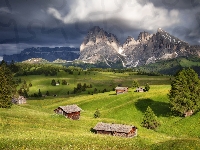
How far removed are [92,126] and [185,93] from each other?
3377 centimetres

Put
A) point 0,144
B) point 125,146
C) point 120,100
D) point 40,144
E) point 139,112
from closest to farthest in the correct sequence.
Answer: point 0,144
point 40,144
point 125,146
point 139,112
point 120,100

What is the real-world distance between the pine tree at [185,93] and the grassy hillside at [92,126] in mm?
4526

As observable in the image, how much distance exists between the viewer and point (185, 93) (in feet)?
264

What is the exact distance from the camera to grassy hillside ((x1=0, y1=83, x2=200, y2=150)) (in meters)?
40.2

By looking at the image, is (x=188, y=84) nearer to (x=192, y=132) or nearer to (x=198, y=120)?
(x=198, y=120)

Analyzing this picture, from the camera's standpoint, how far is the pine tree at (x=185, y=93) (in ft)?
260

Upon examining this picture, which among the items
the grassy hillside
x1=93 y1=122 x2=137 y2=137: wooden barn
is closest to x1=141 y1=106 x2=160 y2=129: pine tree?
the grassy hillside

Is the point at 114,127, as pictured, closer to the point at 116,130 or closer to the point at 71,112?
the point at 116,130

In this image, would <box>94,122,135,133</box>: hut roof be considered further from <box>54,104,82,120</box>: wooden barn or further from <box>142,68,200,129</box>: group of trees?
<box>142,68,200,129</box>: group of trees

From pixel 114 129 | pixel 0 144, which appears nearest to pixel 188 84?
pixel 114 129

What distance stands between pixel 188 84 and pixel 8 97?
61.7m

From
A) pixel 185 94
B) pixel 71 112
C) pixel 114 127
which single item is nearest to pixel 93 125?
pixel 114 127

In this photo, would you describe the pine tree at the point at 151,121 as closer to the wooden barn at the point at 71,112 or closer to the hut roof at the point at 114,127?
the hut roof at the point at 114,127

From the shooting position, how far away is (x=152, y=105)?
9412 centimetres
